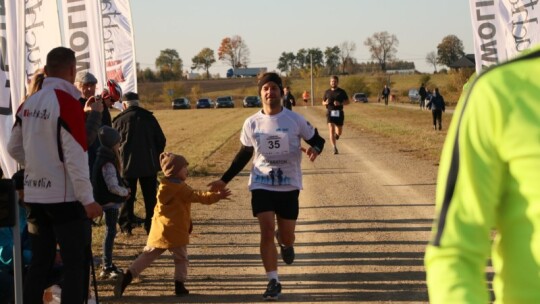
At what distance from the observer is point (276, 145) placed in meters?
8.20

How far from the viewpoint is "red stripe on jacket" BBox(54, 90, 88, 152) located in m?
6.15

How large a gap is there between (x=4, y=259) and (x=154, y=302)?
174 cm

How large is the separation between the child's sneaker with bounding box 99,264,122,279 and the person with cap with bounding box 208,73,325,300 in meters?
1.46

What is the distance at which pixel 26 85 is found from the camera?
27.3 feet

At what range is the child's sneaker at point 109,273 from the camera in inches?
348

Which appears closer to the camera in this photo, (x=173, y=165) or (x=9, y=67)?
(x=9, y=67)

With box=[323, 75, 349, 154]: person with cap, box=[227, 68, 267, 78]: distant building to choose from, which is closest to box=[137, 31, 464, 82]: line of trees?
box=[227, 68, 267, 78]: distant building

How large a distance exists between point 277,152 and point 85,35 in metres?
4.56

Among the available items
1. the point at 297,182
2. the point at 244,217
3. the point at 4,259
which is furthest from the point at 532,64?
the point at 244,217

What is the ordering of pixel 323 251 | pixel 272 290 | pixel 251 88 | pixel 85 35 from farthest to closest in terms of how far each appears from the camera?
1. pixel 251 88
2. pixel 85 35
3. pixel 323 251
4. pixel 272 290

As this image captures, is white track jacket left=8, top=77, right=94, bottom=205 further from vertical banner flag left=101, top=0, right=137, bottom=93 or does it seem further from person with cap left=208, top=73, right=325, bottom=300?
vertical banner flag left=101, top=0, right=137, bottom=93

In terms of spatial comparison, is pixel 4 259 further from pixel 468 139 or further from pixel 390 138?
pixel 390 138

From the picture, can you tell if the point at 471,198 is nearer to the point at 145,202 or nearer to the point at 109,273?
the point at 109,273

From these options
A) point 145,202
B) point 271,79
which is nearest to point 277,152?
point 271,79
